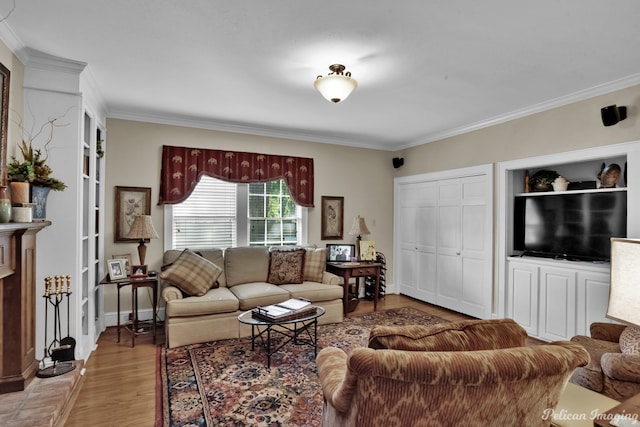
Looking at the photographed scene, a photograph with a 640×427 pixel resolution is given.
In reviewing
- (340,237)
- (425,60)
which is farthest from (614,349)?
(340,237)

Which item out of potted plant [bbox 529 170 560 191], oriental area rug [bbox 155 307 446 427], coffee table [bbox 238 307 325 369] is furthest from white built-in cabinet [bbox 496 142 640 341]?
coffee table [bbox 238 307 325 369]

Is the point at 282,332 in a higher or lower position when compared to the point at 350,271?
lower

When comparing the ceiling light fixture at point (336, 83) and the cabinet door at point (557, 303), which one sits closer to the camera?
the ceiling light fixture at point (336, 83)

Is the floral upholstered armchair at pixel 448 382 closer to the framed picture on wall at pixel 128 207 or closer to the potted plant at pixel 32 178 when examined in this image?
the potted plant at pixel 32 178

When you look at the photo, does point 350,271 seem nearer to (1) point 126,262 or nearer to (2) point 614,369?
(1) point 126,262

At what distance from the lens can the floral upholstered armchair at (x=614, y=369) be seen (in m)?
1.99

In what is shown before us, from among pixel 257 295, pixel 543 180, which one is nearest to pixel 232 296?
pixel 257 295

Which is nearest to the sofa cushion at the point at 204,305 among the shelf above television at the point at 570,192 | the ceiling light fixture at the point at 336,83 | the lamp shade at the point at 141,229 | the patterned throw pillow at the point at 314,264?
the lamp shade at the point at 141,229

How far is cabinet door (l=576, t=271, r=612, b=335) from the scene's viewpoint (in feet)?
10.7

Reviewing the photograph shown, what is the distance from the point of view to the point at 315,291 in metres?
4.23

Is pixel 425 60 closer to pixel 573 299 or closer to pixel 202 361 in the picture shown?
pixel 573 299

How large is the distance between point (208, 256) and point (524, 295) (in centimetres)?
372

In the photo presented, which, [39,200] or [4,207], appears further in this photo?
[39,200]

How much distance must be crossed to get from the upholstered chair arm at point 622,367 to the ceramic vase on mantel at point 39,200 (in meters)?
3.88
